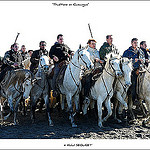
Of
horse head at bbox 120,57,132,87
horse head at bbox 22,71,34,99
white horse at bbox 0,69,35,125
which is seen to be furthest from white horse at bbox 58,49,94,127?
white horse at bbox 0,69,35,125

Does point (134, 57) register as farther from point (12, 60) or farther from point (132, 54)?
point (12, 60)

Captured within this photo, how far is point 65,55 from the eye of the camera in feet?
28.8

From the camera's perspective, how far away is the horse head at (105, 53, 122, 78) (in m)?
7.26

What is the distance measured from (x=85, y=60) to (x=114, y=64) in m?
1.01

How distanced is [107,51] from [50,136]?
13.1 ft

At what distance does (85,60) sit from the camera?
284 inches

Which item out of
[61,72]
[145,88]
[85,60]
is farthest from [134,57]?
[61,72]

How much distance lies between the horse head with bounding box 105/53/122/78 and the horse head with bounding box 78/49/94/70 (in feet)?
2.56

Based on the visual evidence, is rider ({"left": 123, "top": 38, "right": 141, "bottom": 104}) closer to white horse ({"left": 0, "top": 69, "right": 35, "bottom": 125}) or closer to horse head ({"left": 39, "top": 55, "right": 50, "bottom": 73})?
horse head ({"left": 39, "top": 55, "right": 50, "bottom": 73})

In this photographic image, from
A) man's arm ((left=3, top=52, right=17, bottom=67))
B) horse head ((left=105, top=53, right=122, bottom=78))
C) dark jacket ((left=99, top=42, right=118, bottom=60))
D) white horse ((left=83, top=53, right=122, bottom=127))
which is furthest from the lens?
man's arm ((left=3, top=52, right=17, bottom=67))

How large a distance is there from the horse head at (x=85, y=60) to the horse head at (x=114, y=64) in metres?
0.78

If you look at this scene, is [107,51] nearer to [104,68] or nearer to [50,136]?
[104,68]

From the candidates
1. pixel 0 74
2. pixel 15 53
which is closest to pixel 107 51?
pixel 15 53

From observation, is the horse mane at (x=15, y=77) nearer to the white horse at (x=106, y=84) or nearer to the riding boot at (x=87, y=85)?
the riding boot at (x=87, y=85)
